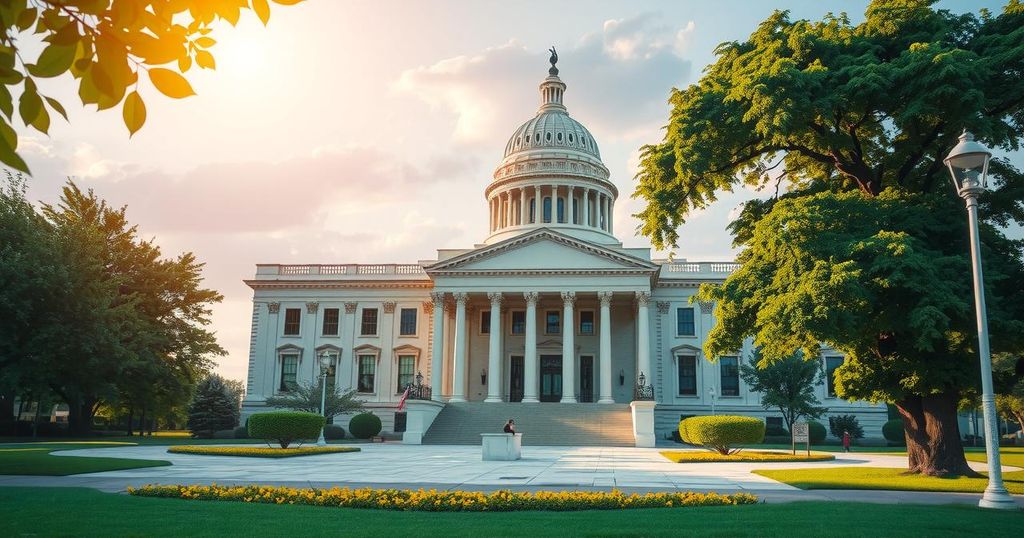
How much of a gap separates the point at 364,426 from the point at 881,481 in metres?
35.5

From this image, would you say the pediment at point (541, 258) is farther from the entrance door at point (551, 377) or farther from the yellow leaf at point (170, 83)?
the yellow leaf at point (170, 83)

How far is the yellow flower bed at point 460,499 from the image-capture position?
12508 millimetres

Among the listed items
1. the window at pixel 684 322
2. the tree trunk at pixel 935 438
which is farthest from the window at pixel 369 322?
the tree trunk at pixel 935 438

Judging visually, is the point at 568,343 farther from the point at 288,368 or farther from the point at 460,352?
the point at 288,368

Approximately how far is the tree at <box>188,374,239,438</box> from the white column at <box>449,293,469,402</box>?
17977 millimetres

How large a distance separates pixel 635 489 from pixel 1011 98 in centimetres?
1363

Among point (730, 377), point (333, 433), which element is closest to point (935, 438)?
point (730, 377)

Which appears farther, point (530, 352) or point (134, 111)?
point (530, 352)

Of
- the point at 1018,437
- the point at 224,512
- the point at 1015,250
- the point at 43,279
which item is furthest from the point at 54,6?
the point at 1018,437

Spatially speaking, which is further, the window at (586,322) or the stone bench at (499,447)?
the window at (586,322)

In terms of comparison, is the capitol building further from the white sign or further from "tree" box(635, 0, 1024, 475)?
"tree" box(635, 0, 1024, 475)

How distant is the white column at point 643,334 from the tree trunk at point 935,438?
2896 centimetres

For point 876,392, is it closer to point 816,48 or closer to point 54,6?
point 816,48

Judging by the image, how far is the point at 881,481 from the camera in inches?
701
